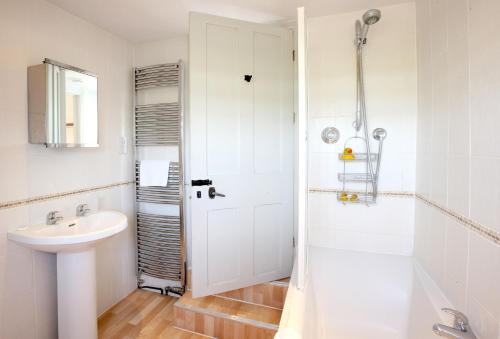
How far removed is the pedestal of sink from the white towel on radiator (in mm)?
809

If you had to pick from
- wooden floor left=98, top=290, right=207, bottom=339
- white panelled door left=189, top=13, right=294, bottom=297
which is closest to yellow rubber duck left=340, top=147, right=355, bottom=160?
white panelled door left=189, top=13, right=294, bottom=297

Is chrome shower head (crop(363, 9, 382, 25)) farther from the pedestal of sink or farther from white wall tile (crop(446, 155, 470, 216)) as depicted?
the pedestal of sink

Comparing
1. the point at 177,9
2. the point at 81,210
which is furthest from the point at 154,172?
the point at 177,9

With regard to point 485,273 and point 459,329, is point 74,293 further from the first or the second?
point 485,273

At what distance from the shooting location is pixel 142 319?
208 cm

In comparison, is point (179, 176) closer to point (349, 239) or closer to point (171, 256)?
point (171, 256)

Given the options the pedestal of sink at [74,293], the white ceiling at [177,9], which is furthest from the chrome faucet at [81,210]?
the white ceiling at [177,9]

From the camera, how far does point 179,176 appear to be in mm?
2273

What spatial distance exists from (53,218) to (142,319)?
1.09 meters

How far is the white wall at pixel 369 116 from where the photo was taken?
1.79 m

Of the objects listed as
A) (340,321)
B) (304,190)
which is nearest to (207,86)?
(304,190)

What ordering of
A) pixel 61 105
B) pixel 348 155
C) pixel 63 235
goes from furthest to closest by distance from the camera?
pixel 348 155 < pixel 61 105 < pixel 63 235

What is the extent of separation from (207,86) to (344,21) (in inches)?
45.1

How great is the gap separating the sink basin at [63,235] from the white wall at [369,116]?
1472mm
